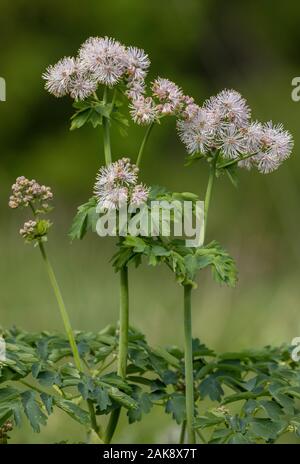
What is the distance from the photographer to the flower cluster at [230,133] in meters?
2.70

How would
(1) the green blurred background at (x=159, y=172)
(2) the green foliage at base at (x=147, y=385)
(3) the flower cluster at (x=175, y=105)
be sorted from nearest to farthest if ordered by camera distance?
1. (2) the green foliage at base at (x=147, y=385)
2. (3) the flower cluster at (x=175, y=105)
3. (1) the green blurred background at (x=159, y=172)

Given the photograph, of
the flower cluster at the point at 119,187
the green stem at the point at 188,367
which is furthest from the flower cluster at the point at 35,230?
the green stem at the point at 188,367

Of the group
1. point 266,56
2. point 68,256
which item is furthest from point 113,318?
point 266,56

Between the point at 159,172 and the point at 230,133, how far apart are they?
1044cm

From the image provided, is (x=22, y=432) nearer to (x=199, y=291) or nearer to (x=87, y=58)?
(x=87, y=58)

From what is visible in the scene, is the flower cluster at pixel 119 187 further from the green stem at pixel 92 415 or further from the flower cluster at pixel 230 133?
the green stem at pixel 92 415

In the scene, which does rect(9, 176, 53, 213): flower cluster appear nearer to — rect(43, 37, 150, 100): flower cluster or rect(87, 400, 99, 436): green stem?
rect(43, 37, 150, 100): flower cluster

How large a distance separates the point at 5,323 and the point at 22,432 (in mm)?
1341

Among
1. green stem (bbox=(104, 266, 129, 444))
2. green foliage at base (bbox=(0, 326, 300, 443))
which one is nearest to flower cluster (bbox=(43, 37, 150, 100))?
green stem (bbox=(104, 266, 129, 444))

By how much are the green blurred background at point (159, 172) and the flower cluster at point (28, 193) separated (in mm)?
1481

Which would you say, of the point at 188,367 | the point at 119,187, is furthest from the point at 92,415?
the point at 119,187

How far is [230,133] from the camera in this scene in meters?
2.71

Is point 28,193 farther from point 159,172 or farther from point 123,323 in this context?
point 159,172

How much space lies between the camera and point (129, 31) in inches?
546
